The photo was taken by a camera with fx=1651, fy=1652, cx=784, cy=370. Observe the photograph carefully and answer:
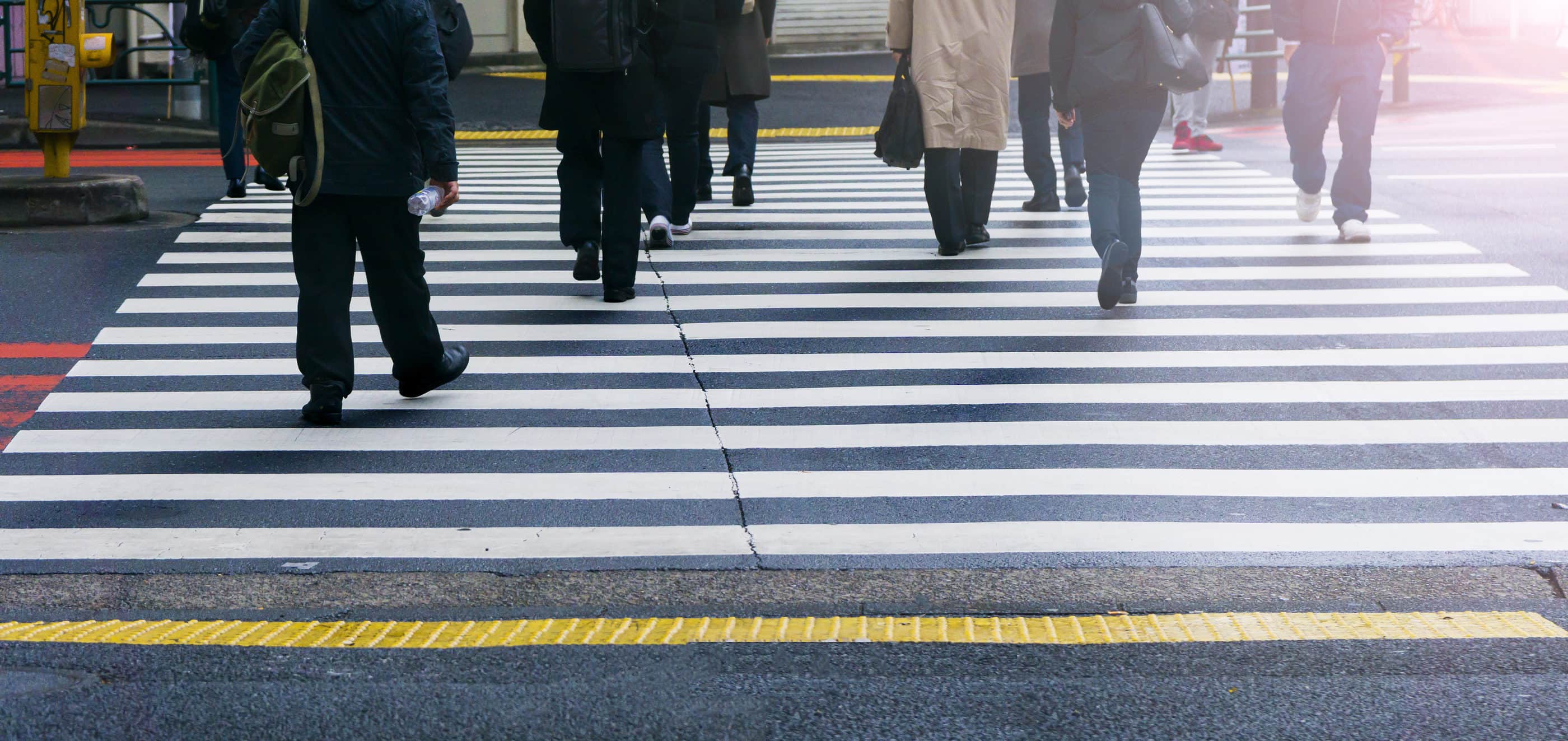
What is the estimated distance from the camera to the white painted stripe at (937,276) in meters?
8.41

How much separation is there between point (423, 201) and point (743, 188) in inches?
215

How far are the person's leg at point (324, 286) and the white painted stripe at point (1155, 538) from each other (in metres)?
1.88

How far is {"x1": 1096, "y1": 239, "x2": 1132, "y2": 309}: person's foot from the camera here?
7.35 m

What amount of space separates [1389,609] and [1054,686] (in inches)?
40.9

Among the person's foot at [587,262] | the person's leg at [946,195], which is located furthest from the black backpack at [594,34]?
the person's leg at [946,195]

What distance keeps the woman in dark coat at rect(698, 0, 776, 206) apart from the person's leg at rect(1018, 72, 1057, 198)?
161 cm

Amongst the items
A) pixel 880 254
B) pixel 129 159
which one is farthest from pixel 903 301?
pixel 129 159

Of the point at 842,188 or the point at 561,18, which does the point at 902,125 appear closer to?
the point at 561,18

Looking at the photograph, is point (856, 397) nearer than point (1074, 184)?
Yes

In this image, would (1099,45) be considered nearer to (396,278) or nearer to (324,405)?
(396,278)

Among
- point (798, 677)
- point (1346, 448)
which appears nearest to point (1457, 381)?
point (1346, 448)

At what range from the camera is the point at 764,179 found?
1245 centimetres

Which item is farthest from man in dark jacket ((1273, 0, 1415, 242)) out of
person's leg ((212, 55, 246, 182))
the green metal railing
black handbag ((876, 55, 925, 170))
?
the green metal railing

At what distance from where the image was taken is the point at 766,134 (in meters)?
15.8
